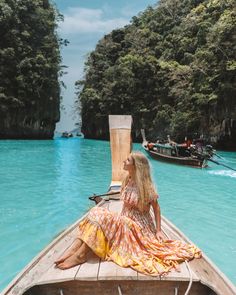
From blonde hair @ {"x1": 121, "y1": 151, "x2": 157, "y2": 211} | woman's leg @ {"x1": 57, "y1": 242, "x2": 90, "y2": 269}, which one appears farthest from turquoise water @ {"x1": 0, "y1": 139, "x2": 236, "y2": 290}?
blonde hair @ {"x1": 121, "y1": 151, "x2": 157, "y2": 211}

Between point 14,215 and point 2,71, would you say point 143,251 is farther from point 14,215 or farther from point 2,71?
point 2,71

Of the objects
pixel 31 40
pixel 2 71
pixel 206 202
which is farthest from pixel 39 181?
pixel 31 40

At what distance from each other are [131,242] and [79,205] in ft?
19.3

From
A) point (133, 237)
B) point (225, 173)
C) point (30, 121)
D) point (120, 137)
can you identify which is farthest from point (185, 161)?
point (30, 121)

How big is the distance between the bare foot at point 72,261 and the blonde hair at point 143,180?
0.69 meters

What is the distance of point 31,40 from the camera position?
38.2 meters

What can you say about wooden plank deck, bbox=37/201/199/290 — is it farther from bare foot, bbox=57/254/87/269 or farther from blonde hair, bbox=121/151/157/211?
blonde hair, bbox=121/151/157/211

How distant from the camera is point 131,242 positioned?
2990mm

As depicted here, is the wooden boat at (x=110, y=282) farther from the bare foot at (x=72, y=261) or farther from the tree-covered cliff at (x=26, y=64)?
the tree-covered cliff at (x=26, y=64)

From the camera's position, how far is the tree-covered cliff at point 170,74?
84.8 feet

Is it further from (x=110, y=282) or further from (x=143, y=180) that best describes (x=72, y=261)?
(x=143, y=180)

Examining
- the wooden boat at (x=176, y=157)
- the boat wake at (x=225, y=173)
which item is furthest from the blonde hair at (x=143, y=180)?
the wooden boat at (x=176, y=157)

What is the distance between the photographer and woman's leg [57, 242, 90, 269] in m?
2.81

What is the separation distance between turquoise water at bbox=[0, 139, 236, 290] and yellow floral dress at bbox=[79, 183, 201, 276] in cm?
213
